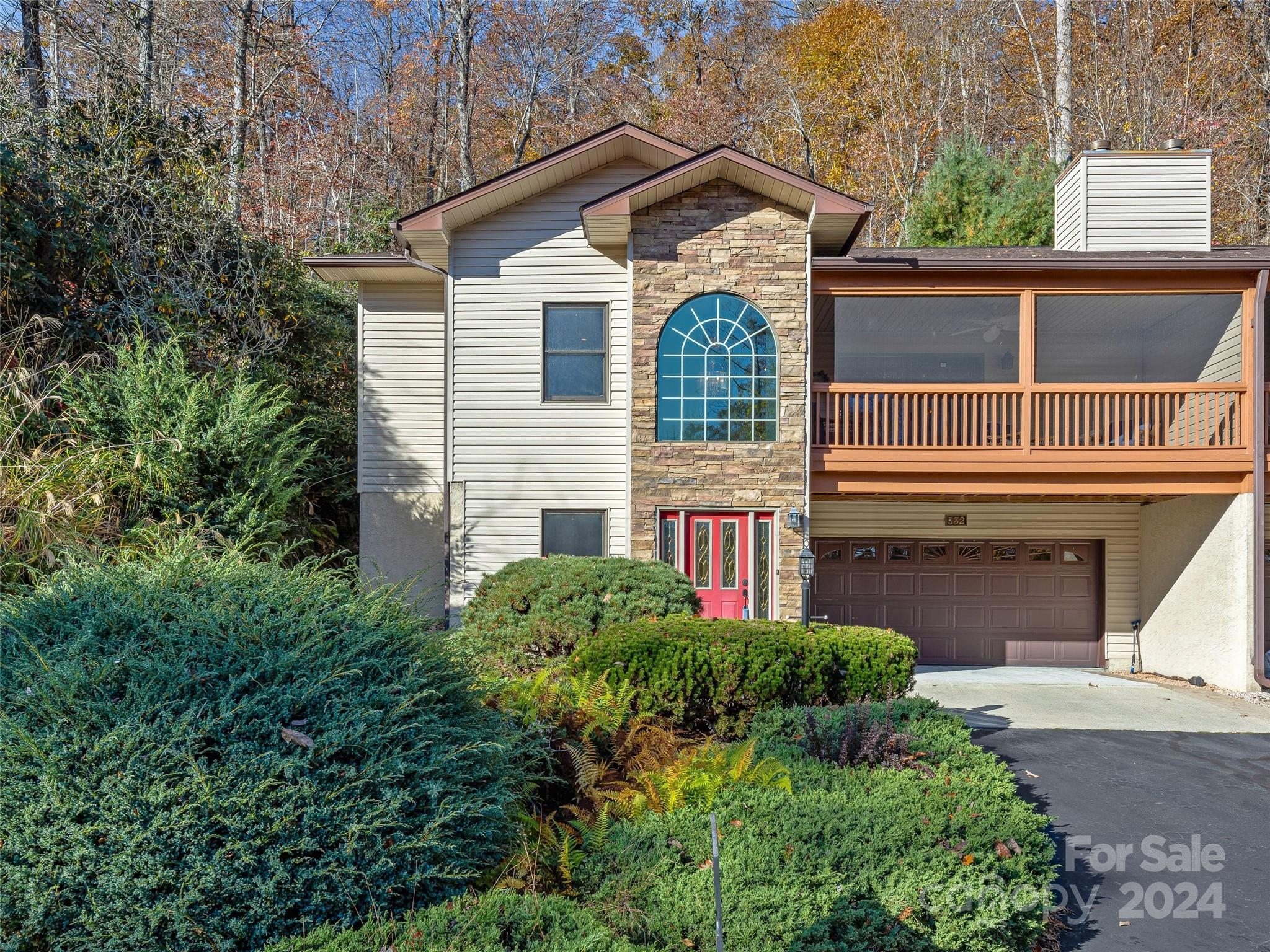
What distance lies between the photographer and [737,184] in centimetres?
1030

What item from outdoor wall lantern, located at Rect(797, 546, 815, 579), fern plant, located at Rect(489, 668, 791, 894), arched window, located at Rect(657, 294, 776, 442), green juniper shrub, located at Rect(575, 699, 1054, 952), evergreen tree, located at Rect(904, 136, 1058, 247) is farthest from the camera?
evergreen tree, located at Rect(904, 136, 1058, 247)

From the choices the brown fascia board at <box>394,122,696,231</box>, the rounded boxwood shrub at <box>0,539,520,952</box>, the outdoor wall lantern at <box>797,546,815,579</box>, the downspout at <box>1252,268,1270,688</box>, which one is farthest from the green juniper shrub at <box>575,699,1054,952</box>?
the brown fascia board at <box>394,122,696,231</box>

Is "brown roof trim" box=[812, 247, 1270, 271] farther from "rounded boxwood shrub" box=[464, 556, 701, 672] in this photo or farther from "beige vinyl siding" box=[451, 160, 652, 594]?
"rounded boxwood shrub" box=[464, 556, 701, 672]

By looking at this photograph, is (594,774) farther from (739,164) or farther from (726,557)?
(739,164)

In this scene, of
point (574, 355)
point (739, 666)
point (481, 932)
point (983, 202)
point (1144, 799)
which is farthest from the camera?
point (983, 202)

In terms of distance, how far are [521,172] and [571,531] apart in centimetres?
475

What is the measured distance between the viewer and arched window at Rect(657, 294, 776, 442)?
10.3 m

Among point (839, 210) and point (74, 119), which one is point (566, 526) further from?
point (74, 119)

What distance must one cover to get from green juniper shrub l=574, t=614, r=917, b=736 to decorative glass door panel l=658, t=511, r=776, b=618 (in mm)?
2859

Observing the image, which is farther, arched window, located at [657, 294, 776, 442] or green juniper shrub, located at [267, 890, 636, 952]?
arched window, located at [657, 294, 776, 442]

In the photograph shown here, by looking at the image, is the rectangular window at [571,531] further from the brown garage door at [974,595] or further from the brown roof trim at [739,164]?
the brown roof trim at [739,164]

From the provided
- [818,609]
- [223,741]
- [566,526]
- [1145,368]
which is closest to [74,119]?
[566,526]

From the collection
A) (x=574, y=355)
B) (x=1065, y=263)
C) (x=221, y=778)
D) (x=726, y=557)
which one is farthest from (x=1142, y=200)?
(x=221, y=778)

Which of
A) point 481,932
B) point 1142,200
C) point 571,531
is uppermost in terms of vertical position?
point 1142,200
